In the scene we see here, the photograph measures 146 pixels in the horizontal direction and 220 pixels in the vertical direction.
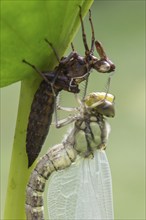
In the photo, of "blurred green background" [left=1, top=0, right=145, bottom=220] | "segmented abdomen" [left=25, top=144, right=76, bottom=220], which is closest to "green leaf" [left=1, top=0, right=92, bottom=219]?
"segmented abdomen" [left=25, top=144, right=76, bottom=220]

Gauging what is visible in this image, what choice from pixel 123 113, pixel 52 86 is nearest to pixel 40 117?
pixel 52 86

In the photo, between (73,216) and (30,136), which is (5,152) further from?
(30,136)

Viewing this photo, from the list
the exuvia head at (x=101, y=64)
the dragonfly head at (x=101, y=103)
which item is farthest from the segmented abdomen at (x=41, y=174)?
the exuvia head at (x=101, y=64)

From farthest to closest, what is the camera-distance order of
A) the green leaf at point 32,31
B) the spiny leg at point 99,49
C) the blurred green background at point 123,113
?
the blurred green background at point 123,113
the spiny leg at point 99,49
the green leaf at point 32,31

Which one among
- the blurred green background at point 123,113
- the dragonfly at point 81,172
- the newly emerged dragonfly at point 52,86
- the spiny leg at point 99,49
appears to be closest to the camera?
the newly emerged dragonfly at point 52,86

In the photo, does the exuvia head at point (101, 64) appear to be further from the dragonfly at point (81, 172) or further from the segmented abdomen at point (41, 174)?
the segmented abdomen at point (41, 174)

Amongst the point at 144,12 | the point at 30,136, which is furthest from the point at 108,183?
the point at 144,12

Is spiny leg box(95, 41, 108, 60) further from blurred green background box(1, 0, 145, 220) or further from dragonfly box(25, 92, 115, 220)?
blurred green background box(1, 0, 145, 220)
